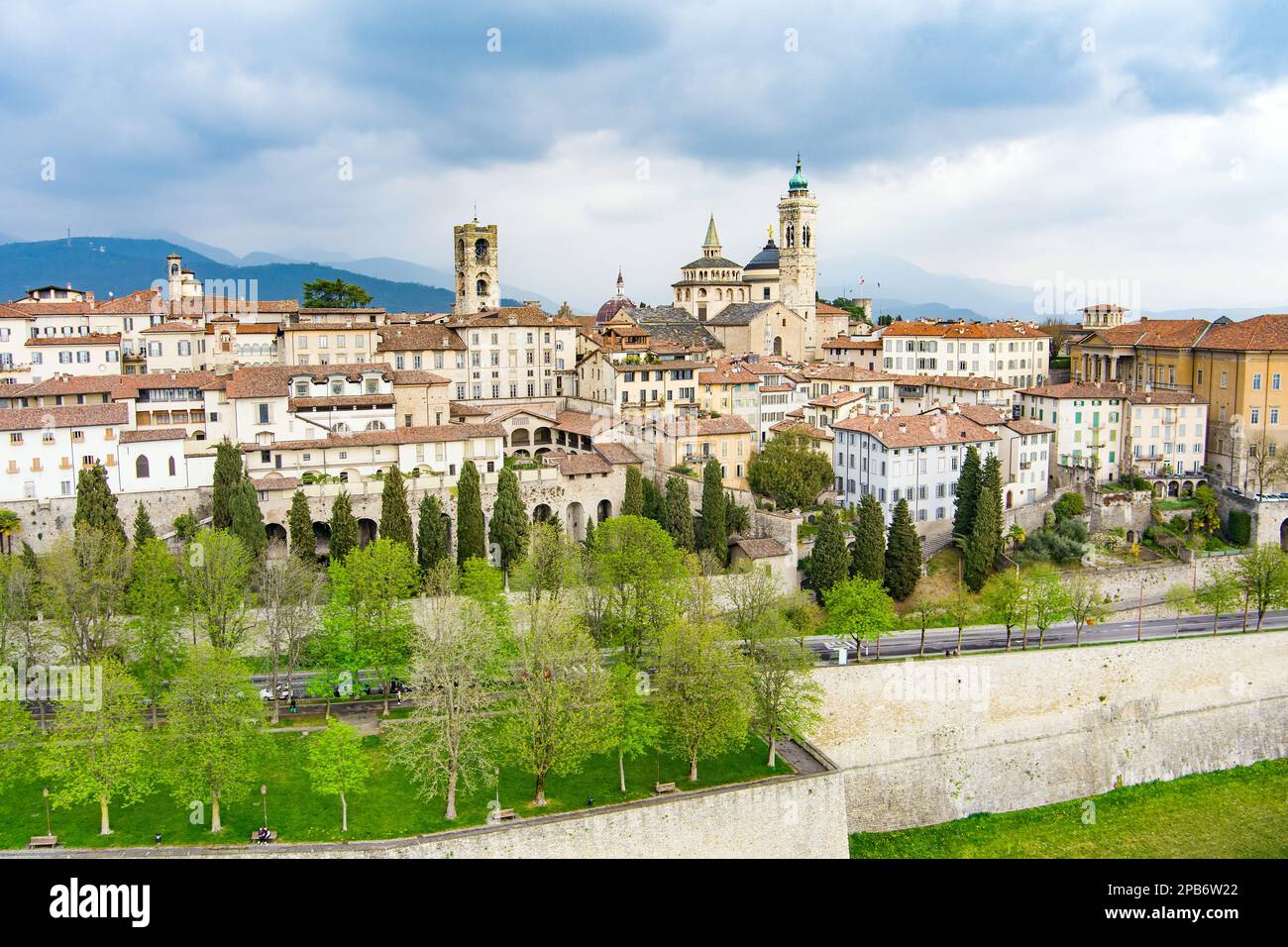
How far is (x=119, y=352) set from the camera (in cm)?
6022

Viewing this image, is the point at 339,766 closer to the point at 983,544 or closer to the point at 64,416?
the point at 64,416

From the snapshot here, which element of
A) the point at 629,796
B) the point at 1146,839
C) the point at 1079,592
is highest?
the point at 1079,592

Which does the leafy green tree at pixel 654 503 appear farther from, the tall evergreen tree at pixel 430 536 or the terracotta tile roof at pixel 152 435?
the terracotta tile roof at pixel 152 435

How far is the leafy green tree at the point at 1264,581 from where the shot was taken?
44969mm

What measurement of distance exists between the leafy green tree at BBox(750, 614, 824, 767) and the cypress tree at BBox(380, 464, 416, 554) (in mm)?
16234

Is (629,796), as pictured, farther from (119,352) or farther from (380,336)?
(119,352)

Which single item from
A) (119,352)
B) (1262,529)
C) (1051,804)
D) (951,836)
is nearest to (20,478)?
(119,352)

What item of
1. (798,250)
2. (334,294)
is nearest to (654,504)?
(334,294)

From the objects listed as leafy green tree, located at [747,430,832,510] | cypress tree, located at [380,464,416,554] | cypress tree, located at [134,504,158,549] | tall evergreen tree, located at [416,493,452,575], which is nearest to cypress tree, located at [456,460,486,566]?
tall evergreen tree, located at [416,493,452,575]

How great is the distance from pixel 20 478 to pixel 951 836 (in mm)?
38911

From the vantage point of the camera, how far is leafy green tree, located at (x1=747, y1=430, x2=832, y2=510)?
5319 centimetres

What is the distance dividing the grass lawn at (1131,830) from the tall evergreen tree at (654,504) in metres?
17.9

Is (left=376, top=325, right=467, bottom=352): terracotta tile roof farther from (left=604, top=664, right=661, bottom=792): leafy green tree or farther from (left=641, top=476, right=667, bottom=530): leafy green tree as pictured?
(left=604, top=664, right=661, bottom=792): leafy green tree

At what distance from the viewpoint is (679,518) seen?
4772 cm
